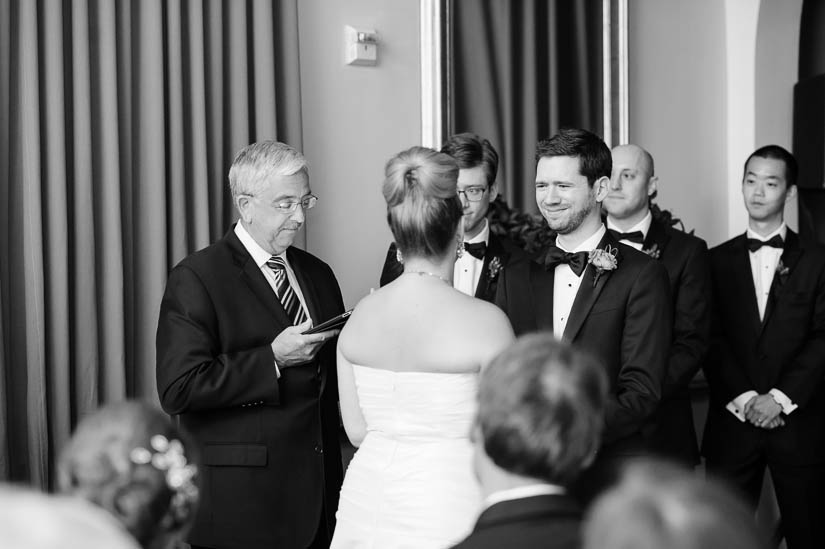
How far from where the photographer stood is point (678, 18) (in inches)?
227

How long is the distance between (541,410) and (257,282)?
1736 millimetres

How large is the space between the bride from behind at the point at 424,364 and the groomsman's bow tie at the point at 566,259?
669mm

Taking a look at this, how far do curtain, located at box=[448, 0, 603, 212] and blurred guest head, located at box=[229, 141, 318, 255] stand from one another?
2.00 meters

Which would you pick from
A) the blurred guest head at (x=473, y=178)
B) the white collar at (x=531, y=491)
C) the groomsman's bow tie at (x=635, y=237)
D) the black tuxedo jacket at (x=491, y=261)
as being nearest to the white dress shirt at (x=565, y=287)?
the black tuxedo jacket at (x=491, y=261)

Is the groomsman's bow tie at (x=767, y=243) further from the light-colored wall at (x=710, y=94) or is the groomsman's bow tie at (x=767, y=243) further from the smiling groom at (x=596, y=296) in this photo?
the light-colored wall at (x=710, y=94)

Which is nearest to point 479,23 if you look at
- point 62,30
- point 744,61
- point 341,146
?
point 341,146

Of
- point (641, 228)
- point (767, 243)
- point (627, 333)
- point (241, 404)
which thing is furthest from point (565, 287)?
point (767, 243)

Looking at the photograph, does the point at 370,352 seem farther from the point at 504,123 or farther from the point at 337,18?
the point at 504,123

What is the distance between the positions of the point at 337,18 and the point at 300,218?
1.90 meters

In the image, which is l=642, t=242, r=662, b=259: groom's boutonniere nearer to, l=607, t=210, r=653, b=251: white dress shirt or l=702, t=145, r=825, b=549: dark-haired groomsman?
l=607, t=210, r=653, b=251: white dress shirt

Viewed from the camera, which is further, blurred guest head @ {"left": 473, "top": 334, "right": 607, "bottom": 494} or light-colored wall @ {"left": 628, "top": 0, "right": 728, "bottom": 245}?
light-colored wall @ {"left": 628, "top": 0, "right": 728, "bottom": 245}

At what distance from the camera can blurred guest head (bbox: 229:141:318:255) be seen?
306 centimetres

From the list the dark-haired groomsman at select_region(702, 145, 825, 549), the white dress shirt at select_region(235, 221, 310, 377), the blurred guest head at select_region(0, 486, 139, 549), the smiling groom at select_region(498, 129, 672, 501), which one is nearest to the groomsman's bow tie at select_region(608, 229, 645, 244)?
the dark-haired groomsman at select_region(702, 145, 825, 549)

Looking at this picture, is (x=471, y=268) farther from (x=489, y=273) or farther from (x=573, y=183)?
(x=573, y=183)
